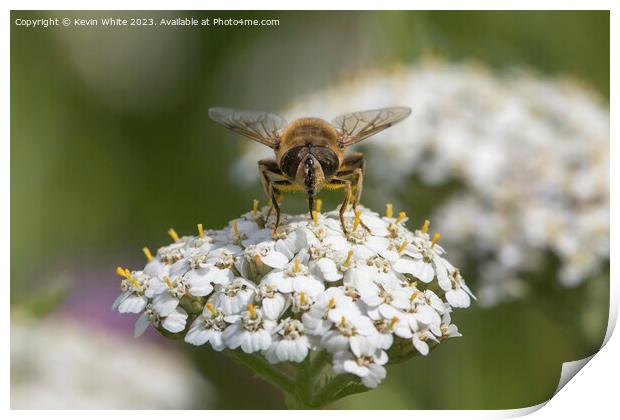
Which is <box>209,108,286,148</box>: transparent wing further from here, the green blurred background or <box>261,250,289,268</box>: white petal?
the green blurred background

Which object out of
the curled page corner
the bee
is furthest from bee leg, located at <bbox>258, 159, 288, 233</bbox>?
the curled page corner

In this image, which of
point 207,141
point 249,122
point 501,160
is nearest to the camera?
point 249,122

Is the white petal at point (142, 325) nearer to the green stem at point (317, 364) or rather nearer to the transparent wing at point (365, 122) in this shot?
the green stem at point (317, 364)

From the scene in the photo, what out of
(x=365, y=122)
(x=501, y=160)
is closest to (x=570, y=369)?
(x=501, y=160)

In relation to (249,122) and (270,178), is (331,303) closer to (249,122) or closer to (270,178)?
(270,178)
